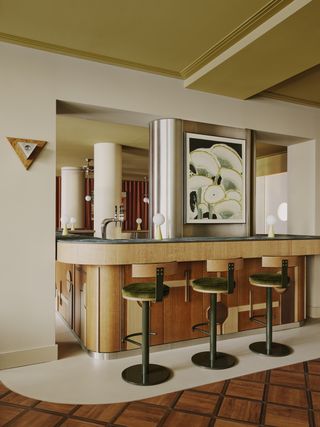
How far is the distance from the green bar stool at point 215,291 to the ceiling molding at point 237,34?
1941mm

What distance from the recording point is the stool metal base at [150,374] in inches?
112

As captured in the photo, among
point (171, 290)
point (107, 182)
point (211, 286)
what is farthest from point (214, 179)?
point (107, 182)

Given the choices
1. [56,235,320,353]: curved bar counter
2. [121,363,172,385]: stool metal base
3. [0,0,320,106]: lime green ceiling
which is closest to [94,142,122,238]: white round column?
[56,235,320,353]: curved bar counter

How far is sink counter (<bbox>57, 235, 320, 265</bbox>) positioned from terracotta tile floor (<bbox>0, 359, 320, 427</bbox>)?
3.82ft

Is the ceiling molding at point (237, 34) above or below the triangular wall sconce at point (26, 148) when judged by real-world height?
above

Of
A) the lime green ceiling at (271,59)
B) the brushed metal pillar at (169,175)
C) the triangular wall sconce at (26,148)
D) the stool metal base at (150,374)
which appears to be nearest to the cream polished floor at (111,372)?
the stool metal base at (150,374)

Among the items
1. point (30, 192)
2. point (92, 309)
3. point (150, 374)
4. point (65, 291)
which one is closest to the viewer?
point (150, 374)

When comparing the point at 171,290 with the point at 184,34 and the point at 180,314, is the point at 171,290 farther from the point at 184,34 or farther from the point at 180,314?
the point at 184,34

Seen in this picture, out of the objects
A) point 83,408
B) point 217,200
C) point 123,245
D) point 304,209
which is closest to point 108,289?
point 123,245

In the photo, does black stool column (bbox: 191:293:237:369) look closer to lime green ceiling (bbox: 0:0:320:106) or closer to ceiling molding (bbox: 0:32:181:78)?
lime green ceiling (bbox: 0:0:320:106)

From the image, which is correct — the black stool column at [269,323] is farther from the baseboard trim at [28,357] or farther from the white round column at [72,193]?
the white round column at [72,193]

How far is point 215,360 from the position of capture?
323cm

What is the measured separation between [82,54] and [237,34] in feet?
4.74

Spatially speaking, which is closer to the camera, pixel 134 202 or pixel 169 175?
pixel 169 175
